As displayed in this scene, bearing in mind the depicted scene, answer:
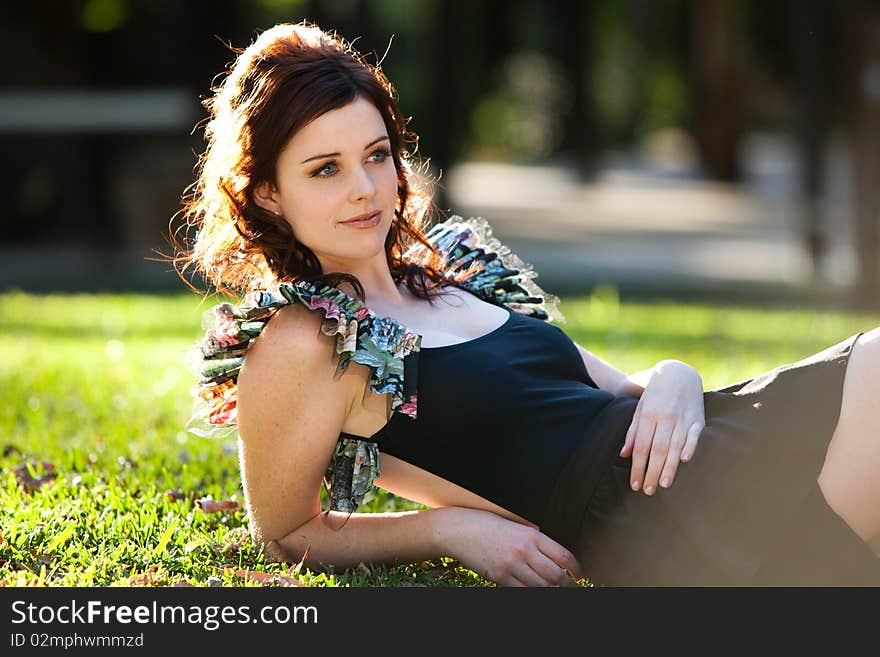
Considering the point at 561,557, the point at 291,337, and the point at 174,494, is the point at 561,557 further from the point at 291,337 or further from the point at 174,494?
the point at 174,494

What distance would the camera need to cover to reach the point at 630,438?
2887 millimetres

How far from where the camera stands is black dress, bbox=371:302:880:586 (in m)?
2.73

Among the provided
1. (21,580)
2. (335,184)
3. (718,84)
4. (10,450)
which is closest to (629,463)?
(335,184)

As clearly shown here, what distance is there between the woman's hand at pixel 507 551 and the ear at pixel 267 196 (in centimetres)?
81

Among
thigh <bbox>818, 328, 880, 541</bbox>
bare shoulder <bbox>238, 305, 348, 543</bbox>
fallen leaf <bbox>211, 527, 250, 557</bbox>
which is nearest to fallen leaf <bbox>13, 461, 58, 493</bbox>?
fallen leaf <bbox>211, 527, 250, 557</bbox>

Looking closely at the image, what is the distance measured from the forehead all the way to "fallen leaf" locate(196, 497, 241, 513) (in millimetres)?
1251

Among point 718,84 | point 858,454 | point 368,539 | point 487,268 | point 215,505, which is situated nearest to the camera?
point 858,454

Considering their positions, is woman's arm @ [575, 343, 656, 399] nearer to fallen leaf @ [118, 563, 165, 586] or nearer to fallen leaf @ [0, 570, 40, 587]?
fallen leaf @ [118, 563, 165, 586]

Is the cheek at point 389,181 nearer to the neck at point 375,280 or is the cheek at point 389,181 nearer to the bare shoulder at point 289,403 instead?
the neck at point 375,280

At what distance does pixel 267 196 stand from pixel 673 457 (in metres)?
1.09

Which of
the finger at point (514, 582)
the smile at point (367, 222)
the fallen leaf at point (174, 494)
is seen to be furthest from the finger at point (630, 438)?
the fallen leaf at point (174, 494)

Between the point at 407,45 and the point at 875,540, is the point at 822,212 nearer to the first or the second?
the point at 875,540

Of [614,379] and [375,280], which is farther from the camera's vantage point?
[614,379]

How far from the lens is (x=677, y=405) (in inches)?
115
